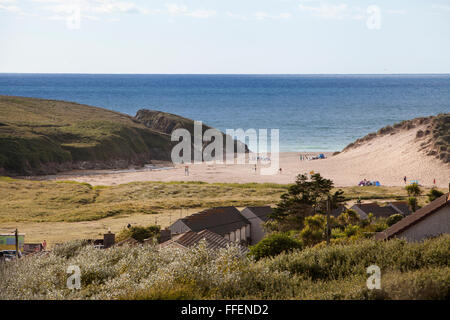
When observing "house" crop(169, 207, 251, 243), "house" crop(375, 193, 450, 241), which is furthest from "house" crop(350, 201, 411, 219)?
"house" crop(375, 193, 450, 241)

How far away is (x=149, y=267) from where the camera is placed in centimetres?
1193

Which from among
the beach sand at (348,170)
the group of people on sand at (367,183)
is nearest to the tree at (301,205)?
the group of people on sand at (367,183)

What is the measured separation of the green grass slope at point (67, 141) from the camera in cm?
7925

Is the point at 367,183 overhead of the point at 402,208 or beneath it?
beneath

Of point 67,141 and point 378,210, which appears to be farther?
point 67,141

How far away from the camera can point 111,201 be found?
53781mm

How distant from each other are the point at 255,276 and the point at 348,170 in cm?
6129

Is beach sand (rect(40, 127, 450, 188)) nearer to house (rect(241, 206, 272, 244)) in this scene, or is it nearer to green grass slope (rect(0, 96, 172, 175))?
green grass slope (rect(0, 96, 172, 175))

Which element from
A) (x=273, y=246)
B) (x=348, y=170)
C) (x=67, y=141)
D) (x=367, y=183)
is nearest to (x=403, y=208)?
(x=273, y=246)

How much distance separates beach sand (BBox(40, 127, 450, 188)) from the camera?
2499 inches

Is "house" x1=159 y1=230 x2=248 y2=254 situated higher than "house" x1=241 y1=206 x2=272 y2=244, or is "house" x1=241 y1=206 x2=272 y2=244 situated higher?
"house" x1=159 y1=230 x2=248 y2=254

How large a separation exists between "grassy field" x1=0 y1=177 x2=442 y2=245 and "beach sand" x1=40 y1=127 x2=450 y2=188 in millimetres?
5939

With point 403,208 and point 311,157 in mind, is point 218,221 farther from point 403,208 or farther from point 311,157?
point 311,157
